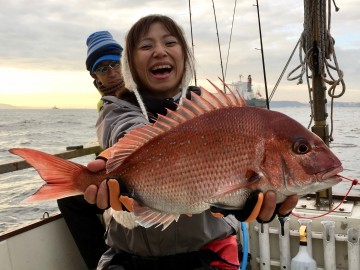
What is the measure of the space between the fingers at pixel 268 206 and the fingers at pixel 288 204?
3.5 inches

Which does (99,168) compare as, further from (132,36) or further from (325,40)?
(325,40)

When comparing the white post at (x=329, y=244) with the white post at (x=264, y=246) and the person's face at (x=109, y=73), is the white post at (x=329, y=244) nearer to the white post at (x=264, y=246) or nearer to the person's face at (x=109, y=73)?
the white post at (x=264, y=246)

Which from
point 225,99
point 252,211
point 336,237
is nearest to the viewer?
point 252,211

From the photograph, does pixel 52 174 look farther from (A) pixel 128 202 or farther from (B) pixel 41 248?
(B) pixel 41 248

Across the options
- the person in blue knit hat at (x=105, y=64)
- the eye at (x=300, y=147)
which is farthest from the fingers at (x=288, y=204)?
the person in blue knit hat at (x=105, y=64)

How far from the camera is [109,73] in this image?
443 centimetres

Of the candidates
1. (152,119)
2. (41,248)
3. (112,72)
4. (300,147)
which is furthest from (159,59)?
(41,248)

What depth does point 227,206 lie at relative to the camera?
1.80 meters

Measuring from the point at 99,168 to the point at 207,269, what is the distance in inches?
33.4

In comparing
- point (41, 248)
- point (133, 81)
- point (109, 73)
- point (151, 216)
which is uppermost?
point (109, 73)

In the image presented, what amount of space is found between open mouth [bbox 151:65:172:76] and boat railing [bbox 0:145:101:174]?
1742 mm

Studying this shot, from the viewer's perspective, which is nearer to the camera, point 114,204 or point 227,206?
point 227,206

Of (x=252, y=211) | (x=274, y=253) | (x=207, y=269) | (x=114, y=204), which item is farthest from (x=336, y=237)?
(x=114, y=204)

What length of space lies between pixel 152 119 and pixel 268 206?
0.92 meters
